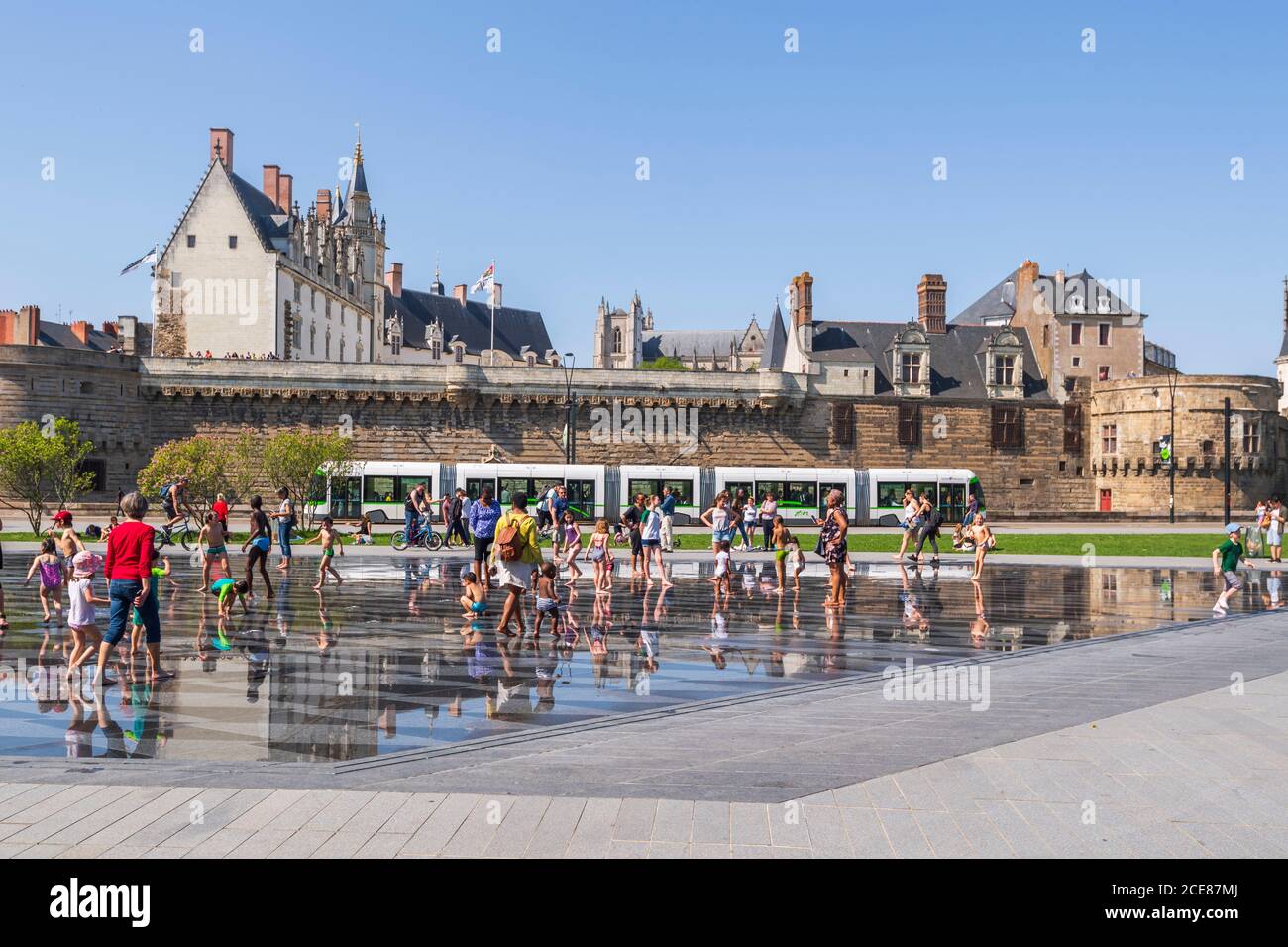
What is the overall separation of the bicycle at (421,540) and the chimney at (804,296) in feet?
101

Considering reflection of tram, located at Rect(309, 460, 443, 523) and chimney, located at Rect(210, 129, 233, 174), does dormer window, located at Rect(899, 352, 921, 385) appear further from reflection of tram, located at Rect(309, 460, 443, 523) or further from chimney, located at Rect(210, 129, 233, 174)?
chimney, located at Rect(210, 129, 233, 174)

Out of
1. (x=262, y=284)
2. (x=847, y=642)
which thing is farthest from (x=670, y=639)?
(x=262, y=284)

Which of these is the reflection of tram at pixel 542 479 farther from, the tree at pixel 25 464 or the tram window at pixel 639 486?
the tree at pixel 25 464

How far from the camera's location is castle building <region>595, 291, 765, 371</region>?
11950 centimetres

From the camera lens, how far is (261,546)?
16.0m

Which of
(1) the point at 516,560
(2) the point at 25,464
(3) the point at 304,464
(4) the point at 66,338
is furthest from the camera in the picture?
(4) the point at 66,338

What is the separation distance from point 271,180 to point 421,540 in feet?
137

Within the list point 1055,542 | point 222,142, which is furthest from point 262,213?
point 1055,542

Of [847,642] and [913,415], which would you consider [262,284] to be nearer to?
[913,415]

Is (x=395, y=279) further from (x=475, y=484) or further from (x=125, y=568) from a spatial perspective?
(x=125, y=568)

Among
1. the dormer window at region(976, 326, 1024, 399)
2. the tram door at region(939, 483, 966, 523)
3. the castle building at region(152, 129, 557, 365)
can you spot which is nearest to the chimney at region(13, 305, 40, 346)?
the castle building at region(152, 129, 557, 365)

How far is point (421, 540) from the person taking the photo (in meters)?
31.9

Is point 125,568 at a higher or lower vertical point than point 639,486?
lower

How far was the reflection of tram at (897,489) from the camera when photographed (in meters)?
46.6
